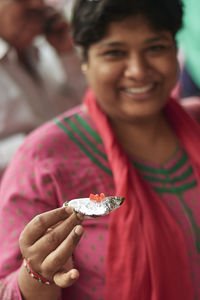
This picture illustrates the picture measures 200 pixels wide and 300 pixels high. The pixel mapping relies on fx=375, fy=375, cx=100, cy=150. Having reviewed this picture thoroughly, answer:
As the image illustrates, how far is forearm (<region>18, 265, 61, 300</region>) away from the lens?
0.53m

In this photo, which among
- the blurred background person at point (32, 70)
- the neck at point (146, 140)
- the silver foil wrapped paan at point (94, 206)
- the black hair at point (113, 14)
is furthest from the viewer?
the blurred background person at point (32, 70)

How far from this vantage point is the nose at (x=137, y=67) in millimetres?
746

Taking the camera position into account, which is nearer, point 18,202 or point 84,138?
point 18,202

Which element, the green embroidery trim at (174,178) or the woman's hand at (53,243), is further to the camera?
the green embroidery trim at (174,178)

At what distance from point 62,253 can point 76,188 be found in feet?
0.82

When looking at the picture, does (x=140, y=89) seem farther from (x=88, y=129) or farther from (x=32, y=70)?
(x=32, y=70)

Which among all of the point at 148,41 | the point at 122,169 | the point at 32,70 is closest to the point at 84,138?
the point at 122,169

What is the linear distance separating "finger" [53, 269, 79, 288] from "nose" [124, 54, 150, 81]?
1.40 ft

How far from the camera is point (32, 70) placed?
1.40 meters

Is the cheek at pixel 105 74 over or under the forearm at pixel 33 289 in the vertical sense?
over

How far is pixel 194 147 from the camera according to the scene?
0.86 metres

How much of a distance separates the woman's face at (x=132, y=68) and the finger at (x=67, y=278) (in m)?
0.42

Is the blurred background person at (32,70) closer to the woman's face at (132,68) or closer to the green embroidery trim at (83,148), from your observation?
the green embroidery trim at (83,148)

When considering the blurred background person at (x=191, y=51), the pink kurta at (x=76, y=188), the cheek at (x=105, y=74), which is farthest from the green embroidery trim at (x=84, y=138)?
the blurred background person at (x=191, y=51)
